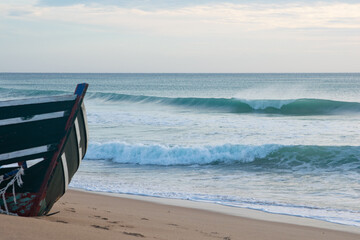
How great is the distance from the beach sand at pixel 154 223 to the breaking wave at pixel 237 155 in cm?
387

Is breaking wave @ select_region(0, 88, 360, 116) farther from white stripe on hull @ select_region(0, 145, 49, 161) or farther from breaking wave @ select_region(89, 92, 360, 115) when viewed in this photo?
white stripe on hull @ select_region(0, 145, 49, 161)

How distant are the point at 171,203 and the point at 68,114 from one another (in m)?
2.80

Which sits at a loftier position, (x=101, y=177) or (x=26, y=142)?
(x=26, y=142)

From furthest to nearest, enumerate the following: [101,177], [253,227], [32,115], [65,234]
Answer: [101,177], [253,227], [32,115], [65,234]

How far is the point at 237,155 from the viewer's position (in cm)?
1095

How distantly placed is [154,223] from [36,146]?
5.16ft

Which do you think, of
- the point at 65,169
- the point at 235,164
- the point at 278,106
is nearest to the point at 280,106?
the point at 278,106

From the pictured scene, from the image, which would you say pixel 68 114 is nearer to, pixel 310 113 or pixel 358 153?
pixel 358 153

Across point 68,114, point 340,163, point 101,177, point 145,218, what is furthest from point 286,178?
point 68,114

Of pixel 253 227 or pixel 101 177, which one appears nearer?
pixel 253 227

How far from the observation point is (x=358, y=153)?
1056 centimetres

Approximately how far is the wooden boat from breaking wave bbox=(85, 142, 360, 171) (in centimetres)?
618

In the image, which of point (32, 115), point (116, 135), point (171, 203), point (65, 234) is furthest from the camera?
point (116, 135)

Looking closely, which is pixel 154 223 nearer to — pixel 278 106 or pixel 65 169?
pixel 65 169
